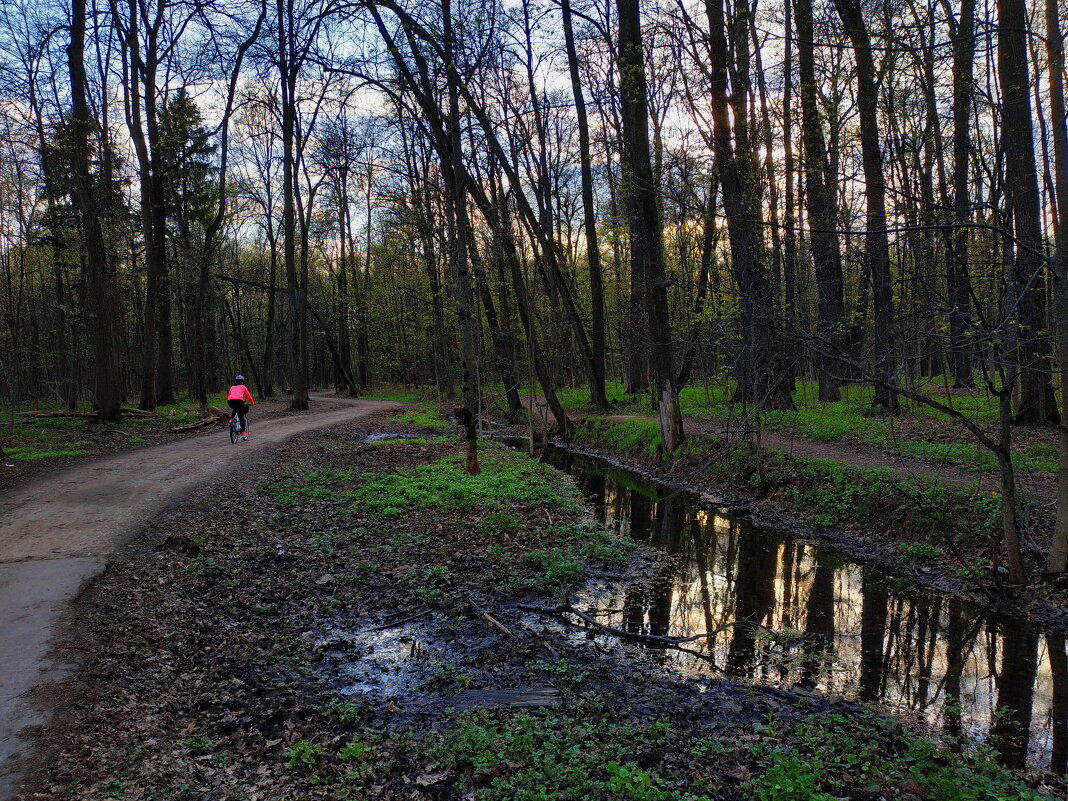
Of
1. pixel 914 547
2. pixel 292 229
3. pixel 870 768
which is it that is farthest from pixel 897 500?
pixel 292 229

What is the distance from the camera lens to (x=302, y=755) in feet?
12.8

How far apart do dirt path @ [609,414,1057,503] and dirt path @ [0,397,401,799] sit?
8.43 metres

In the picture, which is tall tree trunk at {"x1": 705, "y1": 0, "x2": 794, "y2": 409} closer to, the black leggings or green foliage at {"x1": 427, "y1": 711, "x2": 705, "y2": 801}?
green foliage at {"x1": 427, "y1": 711, "x2": 705, "y2": 801}

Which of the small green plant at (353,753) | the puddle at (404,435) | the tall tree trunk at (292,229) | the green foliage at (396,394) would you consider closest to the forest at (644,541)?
the small green plant at (353,753)

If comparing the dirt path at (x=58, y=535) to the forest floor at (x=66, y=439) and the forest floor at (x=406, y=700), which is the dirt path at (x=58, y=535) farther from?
the forest floor at (x=66, y=439)

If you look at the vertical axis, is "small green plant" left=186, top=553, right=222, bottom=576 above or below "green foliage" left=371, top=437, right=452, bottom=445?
below

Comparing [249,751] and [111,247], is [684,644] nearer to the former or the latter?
[249,751]

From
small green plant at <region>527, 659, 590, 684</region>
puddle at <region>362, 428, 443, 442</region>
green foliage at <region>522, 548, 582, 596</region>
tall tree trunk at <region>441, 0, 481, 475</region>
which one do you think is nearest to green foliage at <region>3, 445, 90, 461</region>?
puddle at <region>362, 428, 443, 442</region>

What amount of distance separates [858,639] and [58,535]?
30.6 feet

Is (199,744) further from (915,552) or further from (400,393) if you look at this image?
(400,393)

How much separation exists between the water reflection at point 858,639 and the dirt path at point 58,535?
5083mm

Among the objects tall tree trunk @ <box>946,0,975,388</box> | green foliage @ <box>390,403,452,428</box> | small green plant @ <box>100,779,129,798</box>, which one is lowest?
small green plant @ <box>100,779,129,798</box>

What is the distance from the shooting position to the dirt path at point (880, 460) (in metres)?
8.34

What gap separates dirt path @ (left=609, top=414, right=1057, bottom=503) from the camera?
27.4 ft
